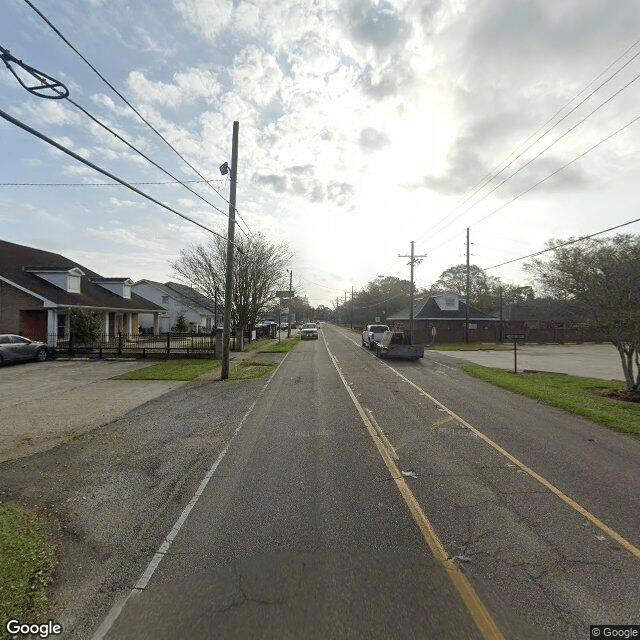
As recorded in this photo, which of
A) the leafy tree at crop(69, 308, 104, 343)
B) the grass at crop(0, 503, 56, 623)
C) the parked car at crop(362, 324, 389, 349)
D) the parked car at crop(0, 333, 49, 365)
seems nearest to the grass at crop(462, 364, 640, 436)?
the grass at crop(0, 503, 56, 623)

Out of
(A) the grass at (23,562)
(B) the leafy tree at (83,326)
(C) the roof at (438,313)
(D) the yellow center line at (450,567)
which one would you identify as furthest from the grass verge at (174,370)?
(C) the roof at (438,313)

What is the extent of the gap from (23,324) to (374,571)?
96.6ft

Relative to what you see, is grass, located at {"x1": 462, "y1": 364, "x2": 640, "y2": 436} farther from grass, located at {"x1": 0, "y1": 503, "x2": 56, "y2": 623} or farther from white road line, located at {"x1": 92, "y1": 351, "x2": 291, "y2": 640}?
grass, located at {"x1": 0, "y1": 503, "x2": 56, "y2": 623}

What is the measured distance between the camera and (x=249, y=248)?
3359cm

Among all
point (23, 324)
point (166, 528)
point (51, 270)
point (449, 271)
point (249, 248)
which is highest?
point (449, 271)

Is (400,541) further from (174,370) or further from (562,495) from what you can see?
(174,370)

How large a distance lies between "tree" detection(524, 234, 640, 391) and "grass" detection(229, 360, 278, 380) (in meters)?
12.7

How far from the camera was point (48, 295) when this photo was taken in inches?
1041

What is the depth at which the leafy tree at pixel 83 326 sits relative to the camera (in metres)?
27.0

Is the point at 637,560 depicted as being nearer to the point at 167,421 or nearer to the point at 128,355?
the point at 167,421

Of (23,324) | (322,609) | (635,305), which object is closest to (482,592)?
(322,609)

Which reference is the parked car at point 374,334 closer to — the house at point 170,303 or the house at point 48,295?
the house at point 48,295

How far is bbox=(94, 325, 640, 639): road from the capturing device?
129 inches

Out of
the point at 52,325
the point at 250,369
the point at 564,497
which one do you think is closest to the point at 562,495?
the point at 564,497
